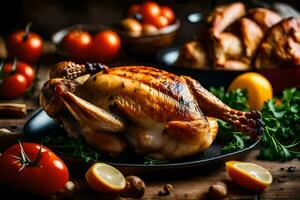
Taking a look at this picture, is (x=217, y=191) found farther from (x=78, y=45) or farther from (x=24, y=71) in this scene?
(x=78, y=45)

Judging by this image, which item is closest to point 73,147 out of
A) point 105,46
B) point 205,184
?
point 205,184

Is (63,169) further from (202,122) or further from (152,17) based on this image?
(152,17)

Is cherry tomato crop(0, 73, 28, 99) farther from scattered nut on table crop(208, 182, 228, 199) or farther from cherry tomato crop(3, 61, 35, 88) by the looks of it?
scattered nut on table crop(208, 182, 228, 199)

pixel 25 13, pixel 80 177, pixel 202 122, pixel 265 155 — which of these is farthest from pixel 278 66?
pixel 25 13

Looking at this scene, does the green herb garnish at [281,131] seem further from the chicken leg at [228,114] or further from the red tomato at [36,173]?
the red tomato at [36,173]

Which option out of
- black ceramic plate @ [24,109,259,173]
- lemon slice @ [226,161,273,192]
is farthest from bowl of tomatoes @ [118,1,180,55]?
lemon slice @ [226,161,273,192]
